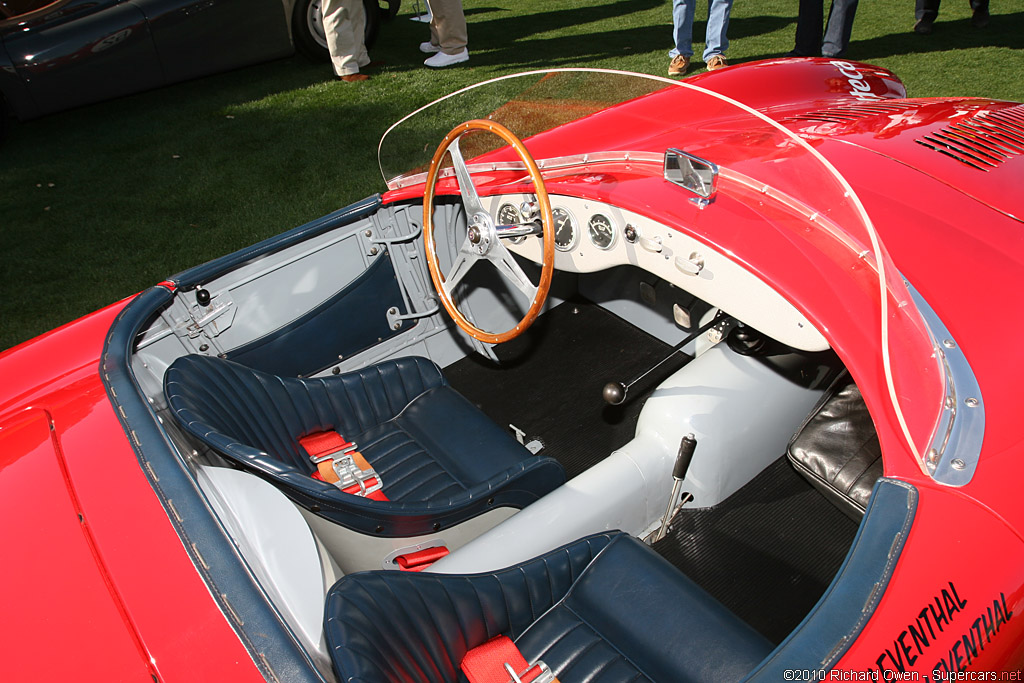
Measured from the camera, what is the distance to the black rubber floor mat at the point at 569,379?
291 cm

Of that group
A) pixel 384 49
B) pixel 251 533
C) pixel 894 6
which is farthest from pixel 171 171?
pixel 894 6

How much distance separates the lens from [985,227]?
6.17ft

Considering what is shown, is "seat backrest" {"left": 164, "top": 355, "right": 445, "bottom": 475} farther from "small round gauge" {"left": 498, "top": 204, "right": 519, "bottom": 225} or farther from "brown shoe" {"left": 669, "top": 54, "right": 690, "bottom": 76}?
"brown shoe" {"left": 669, "top": 54, "right": 690, "bottom": 76}

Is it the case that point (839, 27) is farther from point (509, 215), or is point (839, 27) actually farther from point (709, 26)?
point (509, 215)

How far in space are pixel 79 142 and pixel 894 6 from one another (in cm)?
716

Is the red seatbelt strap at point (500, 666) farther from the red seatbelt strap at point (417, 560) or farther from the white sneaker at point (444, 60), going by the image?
the white sneaker at point (444, 60)

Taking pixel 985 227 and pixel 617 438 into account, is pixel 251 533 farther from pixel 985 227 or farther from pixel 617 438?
pixel 985 227

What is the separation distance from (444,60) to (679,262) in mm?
4985

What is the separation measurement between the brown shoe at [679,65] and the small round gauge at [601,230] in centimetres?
406

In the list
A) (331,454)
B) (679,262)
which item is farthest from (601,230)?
(331,454)

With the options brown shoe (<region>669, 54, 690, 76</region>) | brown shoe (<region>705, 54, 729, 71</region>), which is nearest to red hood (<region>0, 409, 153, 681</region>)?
brown shoe (<region>669, 54, 690, 76</region>)

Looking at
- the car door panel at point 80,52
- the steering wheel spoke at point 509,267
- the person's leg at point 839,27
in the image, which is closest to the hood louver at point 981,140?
the steering wheel spoke at point 509,267

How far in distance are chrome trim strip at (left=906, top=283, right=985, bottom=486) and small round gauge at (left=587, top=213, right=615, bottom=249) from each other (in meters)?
0.84

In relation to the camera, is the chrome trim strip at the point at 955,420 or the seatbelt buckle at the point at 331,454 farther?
the seatbelt buckle at the point at 331,454
